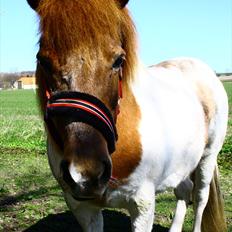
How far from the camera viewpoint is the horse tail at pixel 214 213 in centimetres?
436

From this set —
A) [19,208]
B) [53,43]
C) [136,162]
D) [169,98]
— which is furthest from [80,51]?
[19,208]

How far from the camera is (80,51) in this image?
215 centimetres

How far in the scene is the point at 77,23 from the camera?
2189 mm

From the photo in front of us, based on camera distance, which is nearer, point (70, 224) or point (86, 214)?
point (86, 214)

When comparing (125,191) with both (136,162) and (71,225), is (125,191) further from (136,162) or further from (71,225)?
(71,225)

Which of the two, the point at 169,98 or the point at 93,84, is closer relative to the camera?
the point at 93,84

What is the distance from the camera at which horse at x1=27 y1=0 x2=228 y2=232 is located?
210 centimetres

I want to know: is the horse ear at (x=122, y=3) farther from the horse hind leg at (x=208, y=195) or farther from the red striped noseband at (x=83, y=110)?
the horse hind leg at (x=208, y=195)

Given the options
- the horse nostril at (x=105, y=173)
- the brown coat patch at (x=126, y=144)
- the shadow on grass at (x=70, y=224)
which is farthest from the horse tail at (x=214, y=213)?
the horse nostril at (x=105, y=173)

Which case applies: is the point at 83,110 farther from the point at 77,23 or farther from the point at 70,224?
the point at 70,224

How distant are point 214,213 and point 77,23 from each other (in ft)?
9.54

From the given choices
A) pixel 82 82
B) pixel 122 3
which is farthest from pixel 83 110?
pixel 122 3

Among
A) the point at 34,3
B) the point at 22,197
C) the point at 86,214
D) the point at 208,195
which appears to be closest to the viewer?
the point at 34,3

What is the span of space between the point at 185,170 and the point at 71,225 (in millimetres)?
1796
